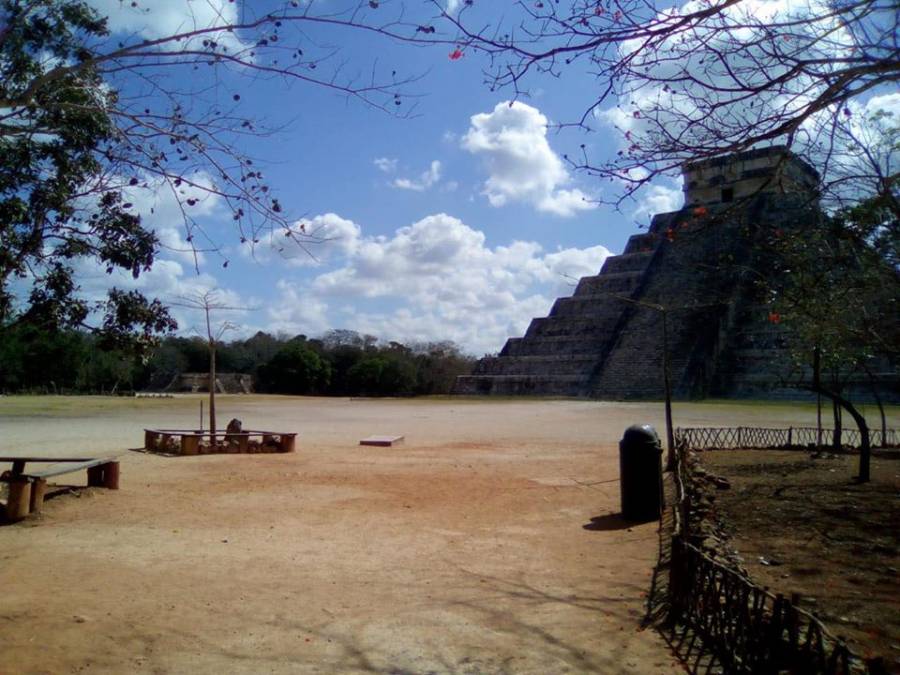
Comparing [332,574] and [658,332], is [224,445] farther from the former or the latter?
[658,332]

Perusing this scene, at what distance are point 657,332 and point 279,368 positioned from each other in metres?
35.6

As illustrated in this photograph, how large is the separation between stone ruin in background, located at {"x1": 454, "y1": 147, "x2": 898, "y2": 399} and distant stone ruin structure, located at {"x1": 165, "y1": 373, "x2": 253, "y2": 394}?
2516 centimetres

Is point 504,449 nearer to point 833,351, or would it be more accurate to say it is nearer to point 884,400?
point 833,351

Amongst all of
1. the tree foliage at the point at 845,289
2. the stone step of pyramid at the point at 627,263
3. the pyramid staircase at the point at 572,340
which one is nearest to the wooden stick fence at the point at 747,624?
the tree foliage at the point at 845,289

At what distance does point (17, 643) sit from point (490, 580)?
352cm

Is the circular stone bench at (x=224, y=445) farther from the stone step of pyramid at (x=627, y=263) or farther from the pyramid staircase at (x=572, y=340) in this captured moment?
the stone step of pyramid at (x=627, y=263)

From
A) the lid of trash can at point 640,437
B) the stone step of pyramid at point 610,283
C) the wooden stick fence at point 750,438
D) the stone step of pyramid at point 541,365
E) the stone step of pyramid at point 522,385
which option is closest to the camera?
the lid of trash can at point 640,437

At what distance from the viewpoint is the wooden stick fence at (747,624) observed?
331 centimetres

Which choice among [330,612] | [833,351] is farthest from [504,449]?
[330,612]

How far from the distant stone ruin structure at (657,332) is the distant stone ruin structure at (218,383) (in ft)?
80.6

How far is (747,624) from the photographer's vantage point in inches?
153

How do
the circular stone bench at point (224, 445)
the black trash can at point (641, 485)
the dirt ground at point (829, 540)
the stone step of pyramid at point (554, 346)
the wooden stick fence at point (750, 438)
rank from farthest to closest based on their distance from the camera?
1. the stone step of pyramid at point (554, 346)
2. the wooden stick fence at point (750, 438)
3. the circular stone bench at point (224, 445)
4. the black trash can at point (641, 485)
5. the dirt ground at point (829, 540)

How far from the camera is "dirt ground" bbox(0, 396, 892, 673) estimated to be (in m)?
4.52

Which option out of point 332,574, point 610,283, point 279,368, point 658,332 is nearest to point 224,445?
point 332,574
